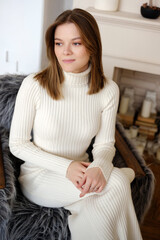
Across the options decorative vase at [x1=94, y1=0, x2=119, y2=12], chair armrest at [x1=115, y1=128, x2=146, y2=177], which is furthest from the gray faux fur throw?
decorative vase at [x1=94, y1=0, x2=119, y2=12]

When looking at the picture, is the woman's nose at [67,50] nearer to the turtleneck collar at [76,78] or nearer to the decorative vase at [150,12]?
the turtleneck collar at [76,78]

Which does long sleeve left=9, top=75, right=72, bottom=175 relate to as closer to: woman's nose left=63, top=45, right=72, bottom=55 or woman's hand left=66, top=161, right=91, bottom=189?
woman's hand left=66, top=161, right=91, bottom=189

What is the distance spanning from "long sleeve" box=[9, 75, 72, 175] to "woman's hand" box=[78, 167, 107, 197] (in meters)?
0.10

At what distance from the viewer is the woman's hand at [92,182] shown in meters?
1.12

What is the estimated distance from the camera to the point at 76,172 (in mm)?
1183

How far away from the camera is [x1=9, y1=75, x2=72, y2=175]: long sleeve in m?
1.20

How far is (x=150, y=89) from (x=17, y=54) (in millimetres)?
1157

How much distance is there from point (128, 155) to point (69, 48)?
1.95 feet

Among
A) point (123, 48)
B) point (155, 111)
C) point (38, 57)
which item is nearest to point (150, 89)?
point (155, 111)

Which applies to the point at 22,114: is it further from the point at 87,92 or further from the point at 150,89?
the point at 150,89

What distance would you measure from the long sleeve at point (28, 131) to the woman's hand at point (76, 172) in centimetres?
2

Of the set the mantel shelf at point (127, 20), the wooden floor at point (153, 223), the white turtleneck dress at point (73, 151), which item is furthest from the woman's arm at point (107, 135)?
the mantel shelf at point (127, 20)

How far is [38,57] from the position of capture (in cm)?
253

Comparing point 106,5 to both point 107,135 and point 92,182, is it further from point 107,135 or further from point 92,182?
point 92,182
